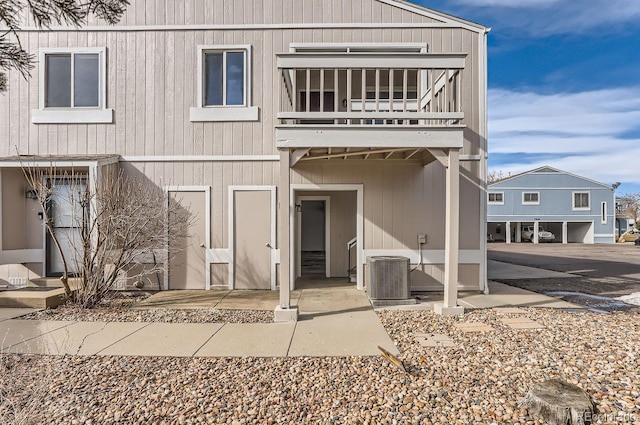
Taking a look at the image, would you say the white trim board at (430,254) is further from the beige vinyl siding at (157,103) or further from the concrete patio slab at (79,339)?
the concrete patio slab at (79,339)

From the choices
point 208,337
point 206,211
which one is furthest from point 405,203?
point 208,337

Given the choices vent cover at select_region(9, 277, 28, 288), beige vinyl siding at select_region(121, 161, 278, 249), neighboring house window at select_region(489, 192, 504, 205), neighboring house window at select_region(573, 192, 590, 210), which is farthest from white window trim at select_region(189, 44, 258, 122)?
neighboring house window at select_region(573, 192, 590, 210)

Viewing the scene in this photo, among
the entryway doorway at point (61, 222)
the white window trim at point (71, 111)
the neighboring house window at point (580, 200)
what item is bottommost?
the entryway doorway at point (61, 222)

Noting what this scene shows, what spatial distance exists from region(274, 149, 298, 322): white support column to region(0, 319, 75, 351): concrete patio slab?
3072 millimetres

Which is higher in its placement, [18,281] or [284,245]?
[284,245]

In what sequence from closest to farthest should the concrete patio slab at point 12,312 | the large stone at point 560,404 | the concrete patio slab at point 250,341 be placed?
the large stone at point 560,404 → the concrete patio slab at point 250,341 → the concrete patio slab at point 12,312

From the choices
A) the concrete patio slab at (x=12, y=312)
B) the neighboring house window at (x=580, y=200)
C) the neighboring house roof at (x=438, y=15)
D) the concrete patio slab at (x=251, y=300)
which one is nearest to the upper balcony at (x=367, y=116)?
the neighboring house roof at (x=438, y=15)

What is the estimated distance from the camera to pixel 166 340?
425 cm

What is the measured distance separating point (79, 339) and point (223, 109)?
4.82 m

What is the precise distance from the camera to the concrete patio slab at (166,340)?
388 centimetres

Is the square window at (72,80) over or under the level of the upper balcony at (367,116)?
over

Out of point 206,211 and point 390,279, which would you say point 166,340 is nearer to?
point 206,211

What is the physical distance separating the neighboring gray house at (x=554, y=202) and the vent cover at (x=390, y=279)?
90.4 ft

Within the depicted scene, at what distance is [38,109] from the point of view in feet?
23.2
